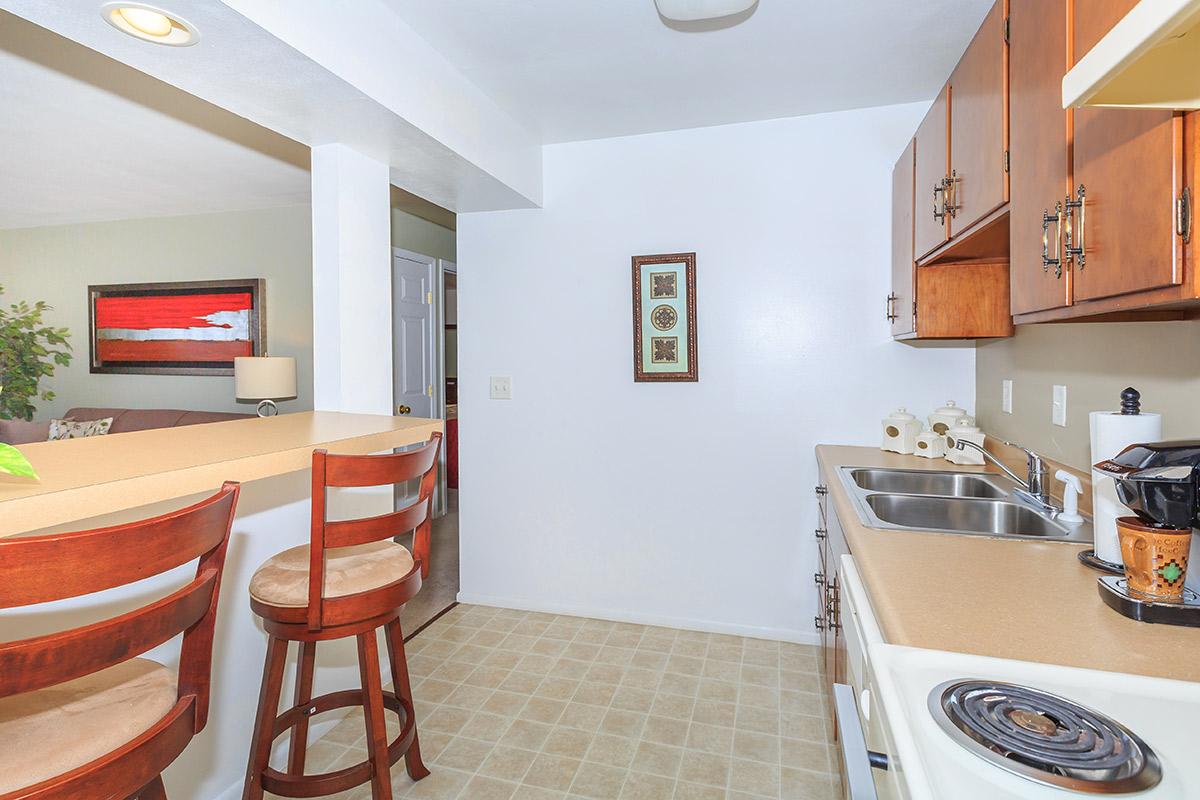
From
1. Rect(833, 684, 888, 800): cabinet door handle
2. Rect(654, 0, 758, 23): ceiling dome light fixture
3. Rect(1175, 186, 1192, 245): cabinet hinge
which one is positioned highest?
Rect(654, 0, 758, 23): ceiling dome light fixture

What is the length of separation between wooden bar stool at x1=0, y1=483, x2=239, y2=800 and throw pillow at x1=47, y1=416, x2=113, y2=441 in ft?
13.4

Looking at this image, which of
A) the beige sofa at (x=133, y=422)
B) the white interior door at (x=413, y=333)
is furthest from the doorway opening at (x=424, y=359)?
the beige sofa at (x=133, y=422)

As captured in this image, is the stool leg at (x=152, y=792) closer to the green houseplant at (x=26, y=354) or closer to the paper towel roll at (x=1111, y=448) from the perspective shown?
the paper towel roll at (x=1111, y=448)

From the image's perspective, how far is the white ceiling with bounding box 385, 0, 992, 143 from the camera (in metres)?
2.00

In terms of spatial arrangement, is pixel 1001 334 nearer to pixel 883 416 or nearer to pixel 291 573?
pixel 883 416

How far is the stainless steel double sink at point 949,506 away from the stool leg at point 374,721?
1.29m

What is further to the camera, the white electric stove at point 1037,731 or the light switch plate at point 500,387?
the light switch plate at point 500,387

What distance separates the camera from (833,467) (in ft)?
7.61

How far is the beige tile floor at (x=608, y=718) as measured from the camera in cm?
195

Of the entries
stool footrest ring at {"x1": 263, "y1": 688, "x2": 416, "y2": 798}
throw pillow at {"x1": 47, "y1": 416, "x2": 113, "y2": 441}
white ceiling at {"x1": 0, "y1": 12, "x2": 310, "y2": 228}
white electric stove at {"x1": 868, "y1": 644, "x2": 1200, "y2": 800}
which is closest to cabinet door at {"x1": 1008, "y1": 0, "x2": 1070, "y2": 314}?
white electric stove at {"x1": 868, "y1": 644, "x2": 1200, "y2": 800}

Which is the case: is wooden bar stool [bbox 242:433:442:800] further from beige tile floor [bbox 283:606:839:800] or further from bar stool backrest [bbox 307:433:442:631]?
beige tile floor [bbox 283:606:839:800]

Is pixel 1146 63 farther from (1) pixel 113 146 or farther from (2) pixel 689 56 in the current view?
(1) pixel 113 146

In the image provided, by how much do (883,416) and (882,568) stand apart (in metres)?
1.68

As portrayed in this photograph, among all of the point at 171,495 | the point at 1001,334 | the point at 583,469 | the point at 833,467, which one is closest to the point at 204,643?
the point at 171,495
